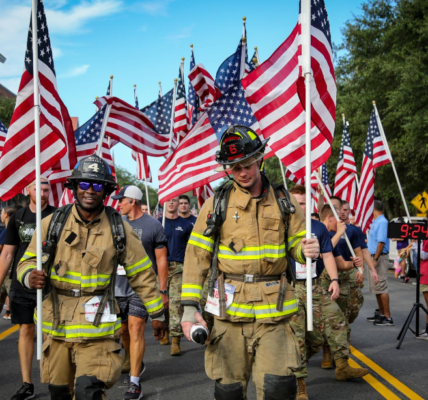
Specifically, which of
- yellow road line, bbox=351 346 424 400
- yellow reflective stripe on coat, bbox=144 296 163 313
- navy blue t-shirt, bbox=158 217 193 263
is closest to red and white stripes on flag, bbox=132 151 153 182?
navy blue t-shirt, bbox=158 217 193 263

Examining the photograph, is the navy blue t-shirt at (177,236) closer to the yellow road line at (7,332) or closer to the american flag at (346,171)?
the yellow road line at (7,332)

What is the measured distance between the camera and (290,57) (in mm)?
7070

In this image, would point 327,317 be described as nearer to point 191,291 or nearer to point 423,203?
point 191,291

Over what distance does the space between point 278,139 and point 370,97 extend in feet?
68.4

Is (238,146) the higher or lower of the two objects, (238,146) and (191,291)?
the higher

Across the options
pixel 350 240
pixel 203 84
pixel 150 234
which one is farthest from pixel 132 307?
pixel 203 84

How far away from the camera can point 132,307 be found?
6.73m

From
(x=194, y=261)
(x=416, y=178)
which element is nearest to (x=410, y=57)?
(x=416, y=178)

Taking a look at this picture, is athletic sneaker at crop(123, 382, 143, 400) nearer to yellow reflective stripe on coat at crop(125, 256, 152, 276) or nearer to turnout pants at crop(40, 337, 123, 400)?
turnout pants at crop(40, 337, 123, 400)

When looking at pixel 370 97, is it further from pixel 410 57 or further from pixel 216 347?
pixel 216 347

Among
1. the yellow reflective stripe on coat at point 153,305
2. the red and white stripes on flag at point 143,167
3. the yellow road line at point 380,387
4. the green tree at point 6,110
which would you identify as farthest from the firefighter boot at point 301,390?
the green tree at point 6,110

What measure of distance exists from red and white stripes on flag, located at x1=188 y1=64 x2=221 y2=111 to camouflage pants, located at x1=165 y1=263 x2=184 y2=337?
3.31 meters

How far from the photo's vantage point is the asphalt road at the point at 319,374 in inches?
251

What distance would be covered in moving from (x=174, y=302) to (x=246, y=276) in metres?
4.88
